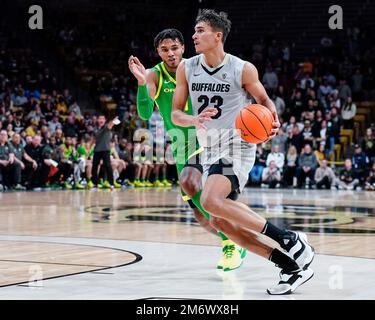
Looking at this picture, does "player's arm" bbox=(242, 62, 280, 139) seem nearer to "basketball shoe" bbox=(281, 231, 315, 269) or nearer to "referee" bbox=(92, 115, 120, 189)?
"basketball shoe" bbox=(281, 231, 315, 269)

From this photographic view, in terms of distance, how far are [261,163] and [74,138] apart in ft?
16.3

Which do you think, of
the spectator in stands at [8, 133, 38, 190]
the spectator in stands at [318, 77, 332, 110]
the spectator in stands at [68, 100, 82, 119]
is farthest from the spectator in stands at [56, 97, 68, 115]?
the spectator in stands at [318, 77, 332, 110]

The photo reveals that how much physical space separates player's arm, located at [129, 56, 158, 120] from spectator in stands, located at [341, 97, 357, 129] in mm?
15065

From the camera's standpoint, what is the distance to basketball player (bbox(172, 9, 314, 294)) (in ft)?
19.4

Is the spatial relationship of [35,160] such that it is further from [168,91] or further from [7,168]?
[168,91]

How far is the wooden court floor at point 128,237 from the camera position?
6.23m

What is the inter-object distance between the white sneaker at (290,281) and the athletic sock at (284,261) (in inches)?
1.7

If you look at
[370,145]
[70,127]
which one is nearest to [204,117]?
[370,145]

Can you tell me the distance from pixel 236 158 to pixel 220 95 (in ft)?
1.71

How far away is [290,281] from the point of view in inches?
225

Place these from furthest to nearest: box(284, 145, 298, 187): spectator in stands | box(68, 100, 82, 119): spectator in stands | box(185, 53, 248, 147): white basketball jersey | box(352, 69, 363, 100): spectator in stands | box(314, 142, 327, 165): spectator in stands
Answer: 1. box(352, 69, 363, 100): spectator in stands
2. box(68, 100, 82, 119): spectator in stands
3. box(314, 142, 327, 165): spectator in stands
4. box(284, 145, 298, 187): spectator in stands
5. box(185, 53, 248, 147): white basketball jersey

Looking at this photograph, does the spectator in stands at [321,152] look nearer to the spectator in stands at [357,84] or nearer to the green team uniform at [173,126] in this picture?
the spectator in stands at [357,84]
